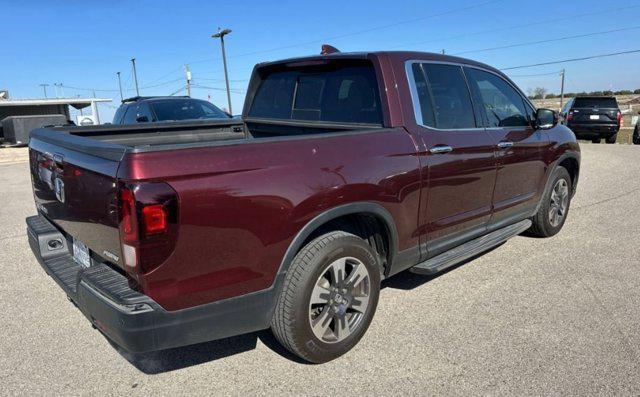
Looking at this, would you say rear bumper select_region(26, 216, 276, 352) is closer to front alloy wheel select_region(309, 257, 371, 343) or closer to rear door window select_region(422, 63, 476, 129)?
front alloy wheel select_region(309, 257, 371, 343)

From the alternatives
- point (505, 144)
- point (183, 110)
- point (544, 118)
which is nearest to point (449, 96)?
point (505, 144)

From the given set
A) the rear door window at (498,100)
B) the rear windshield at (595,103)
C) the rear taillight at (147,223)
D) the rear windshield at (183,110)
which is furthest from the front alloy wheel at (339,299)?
the rear windshield at (595,103)

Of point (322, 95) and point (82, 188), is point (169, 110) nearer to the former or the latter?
point (322, 95)

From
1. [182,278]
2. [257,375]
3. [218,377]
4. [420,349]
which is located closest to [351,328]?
[420,349]

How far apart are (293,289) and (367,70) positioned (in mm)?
1749

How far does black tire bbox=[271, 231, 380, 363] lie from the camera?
2.71 meters

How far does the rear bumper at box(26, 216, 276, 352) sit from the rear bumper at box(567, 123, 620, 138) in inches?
652

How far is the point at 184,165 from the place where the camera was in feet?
7.28

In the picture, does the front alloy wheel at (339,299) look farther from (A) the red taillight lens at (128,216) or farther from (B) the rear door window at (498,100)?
(B) the rear door window at (498,100)

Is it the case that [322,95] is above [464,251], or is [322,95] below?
above

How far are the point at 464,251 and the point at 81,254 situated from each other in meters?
2.75

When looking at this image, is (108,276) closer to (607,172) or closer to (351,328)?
(351,328)

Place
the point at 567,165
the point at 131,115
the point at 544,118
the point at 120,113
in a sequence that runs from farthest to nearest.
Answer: the point at 120,113, the point at 131,115, the point at 567,165, the point at 544,118

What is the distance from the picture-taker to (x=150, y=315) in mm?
2262
